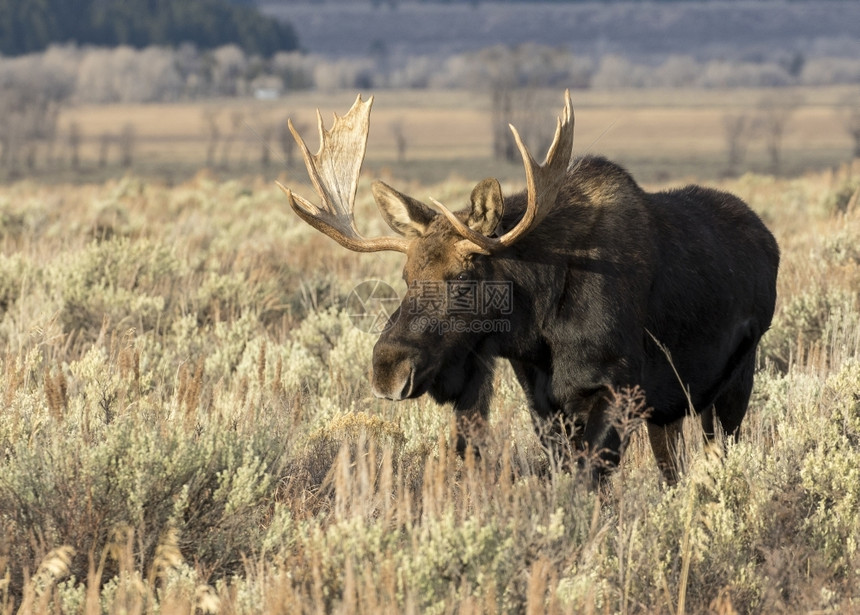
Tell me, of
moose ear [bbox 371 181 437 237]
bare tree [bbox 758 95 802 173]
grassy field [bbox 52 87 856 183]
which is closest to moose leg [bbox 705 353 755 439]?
moose ear [bbox 371 181 437 237]

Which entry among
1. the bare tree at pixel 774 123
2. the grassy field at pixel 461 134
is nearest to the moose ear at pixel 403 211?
the grassy field at pixel 461 134

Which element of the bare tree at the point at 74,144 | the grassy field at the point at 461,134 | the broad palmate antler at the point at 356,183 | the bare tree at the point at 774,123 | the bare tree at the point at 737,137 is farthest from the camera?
the bare tree at the point at 774,123

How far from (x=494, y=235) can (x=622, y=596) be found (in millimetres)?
1707

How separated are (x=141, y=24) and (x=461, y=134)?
102 m

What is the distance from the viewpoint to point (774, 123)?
2377 inches

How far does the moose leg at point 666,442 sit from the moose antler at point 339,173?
5.46 ft

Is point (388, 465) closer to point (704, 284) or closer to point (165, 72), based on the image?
point (704, 284)

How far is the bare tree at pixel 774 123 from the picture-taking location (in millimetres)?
57834

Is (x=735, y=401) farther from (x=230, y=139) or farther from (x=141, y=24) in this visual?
(x=141, y=24)

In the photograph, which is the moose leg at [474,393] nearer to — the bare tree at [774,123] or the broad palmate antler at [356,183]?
the broad palmate antler at [356,183]

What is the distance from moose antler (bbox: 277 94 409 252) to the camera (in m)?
5.51

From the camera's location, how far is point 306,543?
3.82 meters

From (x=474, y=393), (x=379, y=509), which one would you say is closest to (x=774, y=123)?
(x=474, y=393)

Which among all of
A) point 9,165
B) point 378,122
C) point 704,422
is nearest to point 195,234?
point 704,422
